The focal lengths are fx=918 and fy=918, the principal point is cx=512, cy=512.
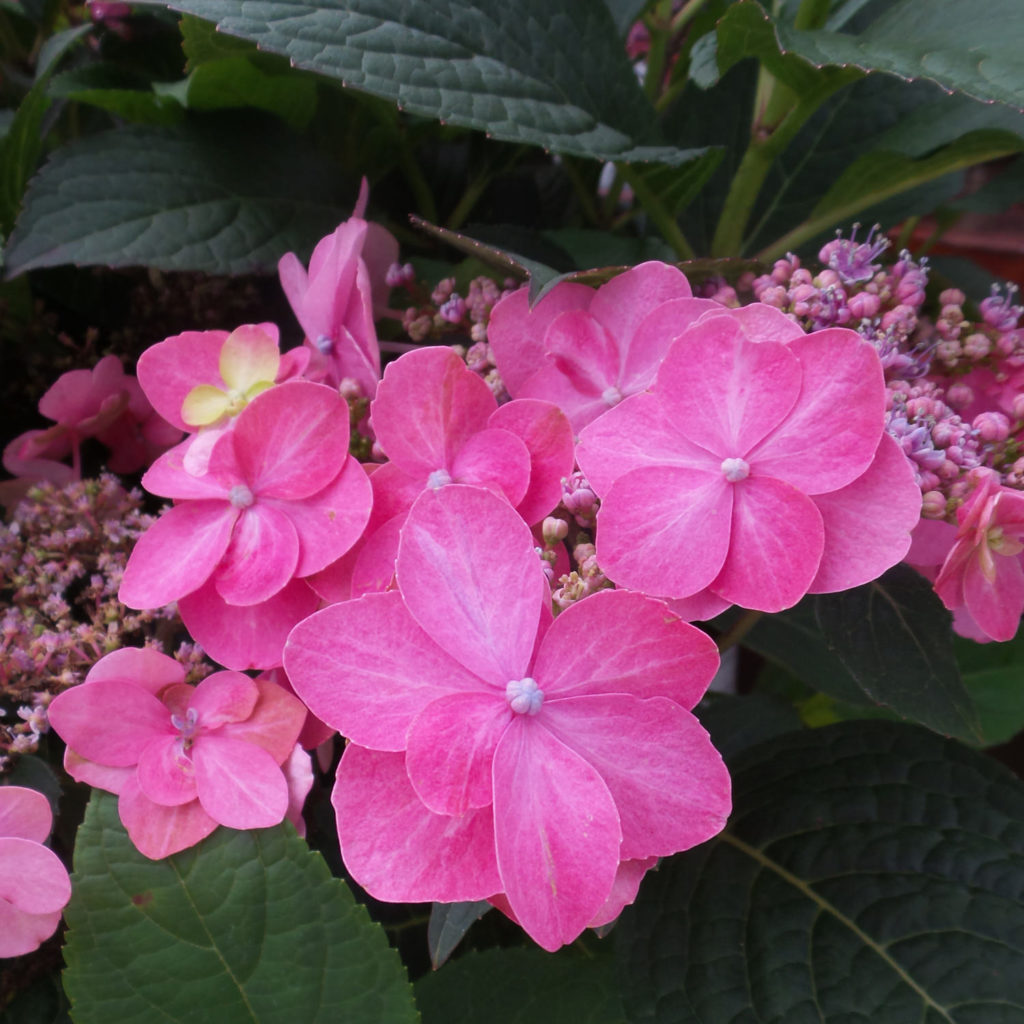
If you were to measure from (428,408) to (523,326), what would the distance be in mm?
70

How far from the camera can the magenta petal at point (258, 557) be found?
0.39 m

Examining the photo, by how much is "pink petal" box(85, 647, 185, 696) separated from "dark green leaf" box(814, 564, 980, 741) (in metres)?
0.31

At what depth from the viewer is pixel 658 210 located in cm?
60

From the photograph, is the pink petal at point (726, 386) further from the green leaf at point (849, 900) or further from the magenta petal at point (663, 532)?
the green leaf at point (849, 900)

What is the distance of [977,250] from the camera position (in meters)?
1.44

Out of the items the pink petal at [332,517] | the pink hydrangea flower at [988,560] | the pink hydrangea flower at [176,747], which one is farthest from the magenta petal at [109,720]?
the pink hydrangea flower at [988,560]

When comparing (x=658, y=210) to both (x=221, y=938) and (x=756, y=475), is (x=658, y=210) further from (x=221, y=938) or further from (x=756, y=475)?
(x=221, y=938)

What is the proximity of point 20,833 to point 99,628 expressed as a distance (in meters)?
0.10

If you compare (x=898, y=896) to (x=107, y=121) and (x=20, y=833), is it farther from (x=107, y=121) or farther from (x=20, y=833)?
(x=107, y=121)

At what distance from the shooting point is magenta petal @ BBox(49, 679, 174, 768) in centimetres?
40

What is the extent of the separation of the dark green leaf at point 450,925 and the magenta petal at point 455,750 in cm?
8

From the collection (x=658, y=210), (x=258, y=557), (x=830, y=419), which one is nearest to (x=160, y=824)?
(x=258, y=557)

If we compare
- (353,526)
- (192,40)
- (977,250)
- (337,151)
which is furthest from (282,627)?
(977,250)

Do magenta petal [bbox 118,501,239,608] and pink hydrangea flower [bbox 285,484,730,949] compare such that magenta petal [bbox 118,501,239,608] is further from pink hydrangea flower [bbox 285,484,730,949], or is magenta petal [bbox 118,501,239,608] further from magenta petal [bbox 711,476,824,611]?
magenta petal [bbox 711,476,824,611]
